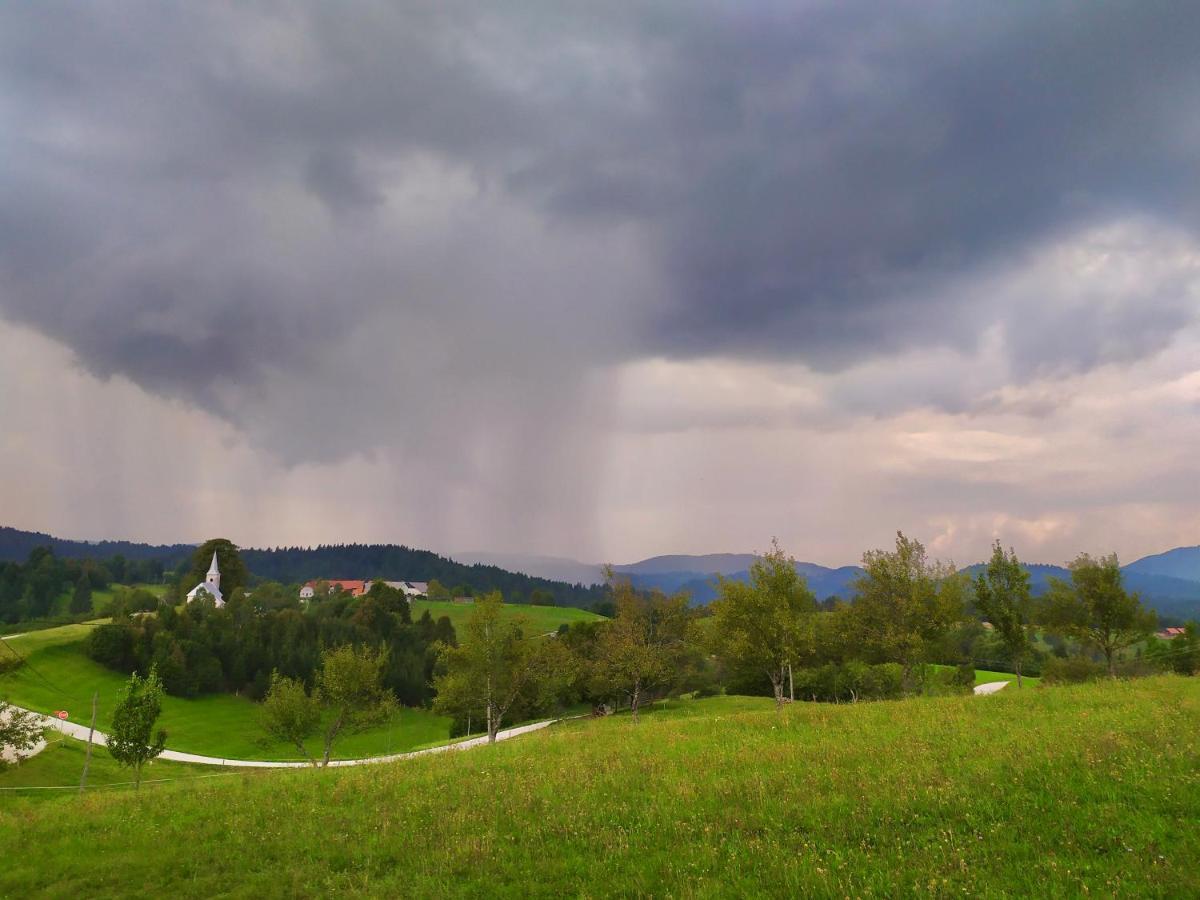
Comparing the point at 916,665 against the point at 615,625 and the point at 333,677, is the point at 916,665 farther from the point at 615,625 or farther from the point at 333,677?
the point at 333,677

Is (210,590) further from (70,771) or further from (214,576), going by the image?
(70,771)

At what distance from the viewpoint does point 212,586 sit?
156000 millimetres

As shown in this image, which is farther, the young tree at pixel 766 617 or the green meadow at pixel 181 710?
the green meadow at pixel 181 710

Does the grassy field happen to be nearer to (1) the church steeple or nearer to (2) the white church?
(2) the white church

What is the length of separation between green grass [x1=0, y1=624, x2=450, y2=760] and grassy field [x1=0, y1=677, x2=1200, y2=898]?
70859 mm

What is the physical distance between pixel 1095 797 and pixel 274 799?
18118 millimetres

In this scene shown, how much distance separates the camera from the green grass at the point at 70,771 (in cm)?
5081

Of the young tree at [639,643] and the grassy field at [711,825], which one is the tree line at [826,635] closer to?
the young tree at [639,643]

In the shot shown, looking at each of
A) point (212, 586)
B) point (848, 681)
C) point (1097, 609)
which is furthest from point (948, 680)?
point (212, 586)

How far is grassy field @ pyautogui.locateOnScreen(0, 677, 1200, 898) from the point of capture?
8.80 m

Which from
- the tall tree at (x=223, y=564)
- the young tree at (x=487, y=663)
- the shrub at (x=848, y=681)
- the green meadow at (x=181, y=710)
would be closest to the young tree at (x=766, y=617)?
the young tree at (x=487, y=663)

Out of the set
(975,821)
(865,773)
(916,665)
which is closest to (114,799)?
(865,773)

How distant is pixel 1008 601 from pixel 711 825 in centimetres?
4221

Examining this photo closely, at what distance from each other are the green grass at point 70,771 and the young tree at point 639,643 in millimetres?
41204
